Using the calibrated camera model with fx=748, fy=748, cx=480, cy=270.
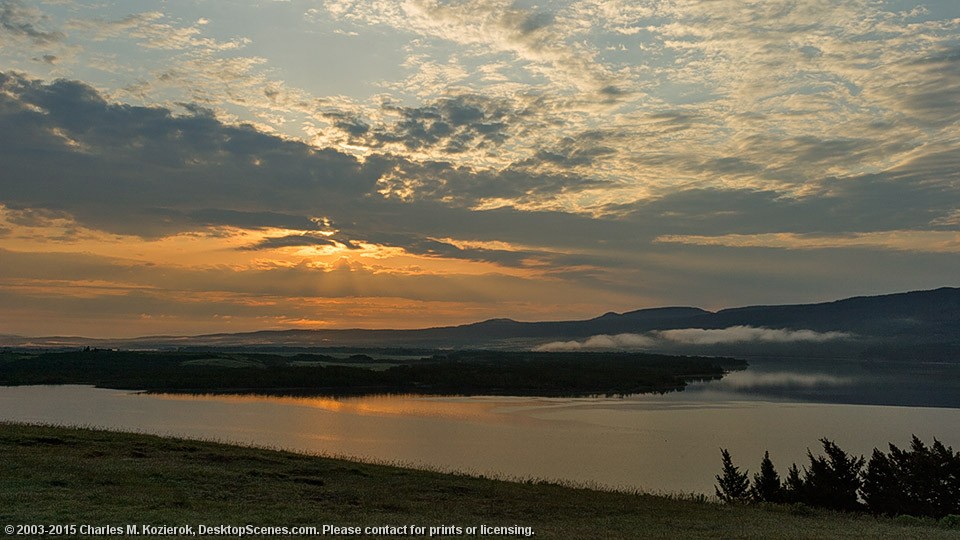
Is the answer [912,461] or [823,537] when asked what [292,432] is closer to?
[912,461]

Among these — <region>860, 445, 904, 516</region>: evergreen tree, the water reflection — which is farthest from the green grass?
the water reflection

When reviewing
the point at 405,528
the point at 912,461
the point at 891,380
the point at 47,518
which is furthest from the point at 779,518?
the point at 891,380

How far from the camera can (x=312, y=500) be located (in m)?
17.4

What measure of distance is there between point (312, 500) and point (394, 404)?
60.0 meters

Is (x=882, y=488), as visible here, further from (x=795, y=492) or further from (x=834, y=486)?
(x=795, y=492)

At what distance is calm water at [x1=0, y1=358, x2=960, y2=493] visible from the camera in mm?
38062

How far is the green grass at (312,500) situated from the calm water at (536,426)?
1198cm

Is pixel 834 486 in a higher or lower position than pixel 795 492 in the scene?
higher

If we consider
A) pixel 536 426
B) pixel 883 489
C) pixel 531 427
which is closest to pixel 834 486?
pixel 883 489

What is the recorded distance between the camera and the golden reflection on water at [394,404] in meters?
65.6

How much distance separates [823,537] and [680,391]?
295 feet

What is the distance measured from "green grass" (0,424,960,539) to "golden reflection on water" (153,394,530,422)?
3924 cm

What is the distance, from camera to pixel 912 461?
2703 centimetres

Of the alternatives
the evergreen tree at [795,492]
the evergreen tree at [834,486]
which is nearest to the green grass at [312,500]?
the evergreen tree at [834,486]
